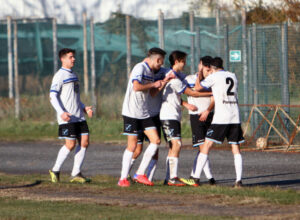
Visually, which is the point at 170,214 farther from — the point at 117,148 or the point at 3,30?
the point at 3,30

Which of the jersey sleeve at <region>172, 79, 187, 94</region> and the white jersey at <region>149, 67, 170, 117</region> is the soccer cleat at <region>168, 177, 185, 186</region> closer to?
the white jersey at <region>149, 67, 170, 117</region>

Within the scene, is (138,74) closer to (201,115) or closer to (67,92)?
(201,115)

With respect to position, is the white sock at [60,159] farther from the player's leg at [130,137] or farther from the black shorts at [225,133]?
the black shorts at [225,133]

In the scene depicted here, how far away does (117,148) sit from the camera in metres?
19.4

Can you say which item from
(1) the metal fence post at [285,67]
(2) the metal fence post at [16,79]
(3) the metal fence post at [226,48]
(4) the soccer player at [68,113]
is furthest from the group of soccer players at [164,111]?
(2) the metal fence post at [16,79]

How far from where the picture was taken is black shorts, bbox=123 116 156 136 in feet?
39.5

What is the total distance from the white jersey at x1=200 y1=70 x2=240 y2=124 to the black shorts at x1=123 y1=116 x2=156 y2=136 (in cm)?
97

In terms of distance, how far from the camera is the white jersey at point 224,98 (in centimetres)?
1188

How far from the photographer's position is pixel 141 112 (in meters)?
12.1

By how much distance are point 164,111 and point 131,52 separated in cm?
1127

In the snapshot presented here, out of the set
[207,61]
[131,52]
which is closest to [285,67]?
[131,52]

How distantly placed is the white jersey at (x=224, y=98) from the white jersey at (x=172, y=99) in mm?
507

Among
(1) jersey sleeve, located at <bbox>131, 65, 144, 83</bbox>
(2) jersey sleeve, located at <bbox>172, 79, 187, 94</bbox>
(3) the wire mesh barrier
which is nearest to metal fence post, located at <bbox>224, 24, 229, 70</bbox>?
(3) the wire mesh barrier

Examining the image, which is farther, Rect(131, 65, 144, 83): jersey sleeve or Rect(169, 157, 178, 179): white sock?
Rect(169, 157, 178, 179): white sock
